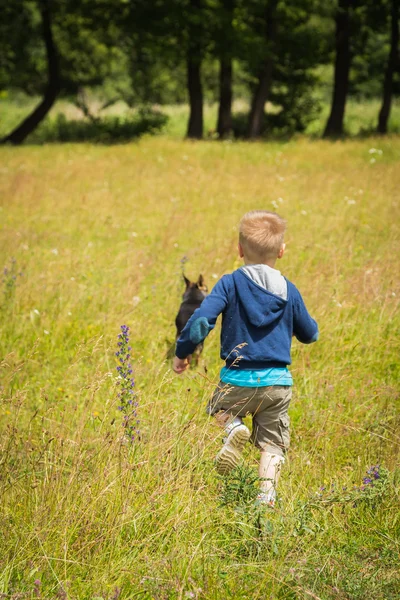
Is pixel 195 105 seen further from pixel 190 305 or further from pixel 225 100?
pixel 190 305

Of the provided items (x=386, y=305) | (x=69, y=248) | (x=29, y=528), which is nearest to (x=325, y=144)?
(x=69, y=248)

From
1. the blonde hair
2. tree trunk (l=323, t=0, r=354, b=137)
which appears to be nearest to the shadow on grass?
tree trunk (l=323, t=0, r=354, b=137)

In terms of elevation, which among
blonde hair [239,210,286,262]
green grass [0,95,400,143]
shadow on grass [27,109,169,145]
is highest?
blonde hair [239,210,286,262]

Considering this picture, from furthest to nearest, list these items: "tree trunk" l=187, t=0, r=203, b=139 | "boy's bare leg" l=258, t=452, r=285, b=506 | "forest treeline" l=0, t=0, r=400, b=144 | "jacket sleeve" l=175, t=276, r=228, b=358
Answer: "tree trunk" l=187, t=0, r=203, b=139 → "forest treeline" l=0, t=0, r=400, b=144 → "jacket sleeve" l=175, t=276, r=228, b=358 → "boy's bare leg" l=258, t=452, r=285, b=506

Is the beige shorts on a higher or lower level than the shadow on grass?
higher

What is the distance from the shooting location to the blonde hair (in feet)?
10.2

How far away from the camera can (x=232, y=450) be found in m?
2.83

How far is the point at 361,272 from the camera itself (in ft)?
20.6

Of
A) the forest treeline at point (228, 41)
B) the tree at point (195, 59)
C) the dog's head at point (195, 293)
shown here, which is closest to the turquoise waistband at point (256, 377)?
the dog's head at point (195, 293)

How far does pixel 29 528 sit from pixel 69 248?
219 inches

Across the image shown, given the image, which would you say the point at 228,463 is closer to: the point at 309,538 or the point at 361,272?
the point at 309,538

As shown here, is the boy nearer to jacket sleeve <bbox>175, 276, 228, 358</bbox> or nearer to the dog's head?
jacket sleeve <bbox>175, 276, 228, 358</bbox>

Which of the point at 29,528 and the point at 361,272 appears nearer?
the point at 29,528

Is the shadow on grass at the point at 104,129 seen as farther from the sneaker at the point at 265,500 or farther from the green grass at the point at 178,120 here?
the sneaker at the point at 265,500
